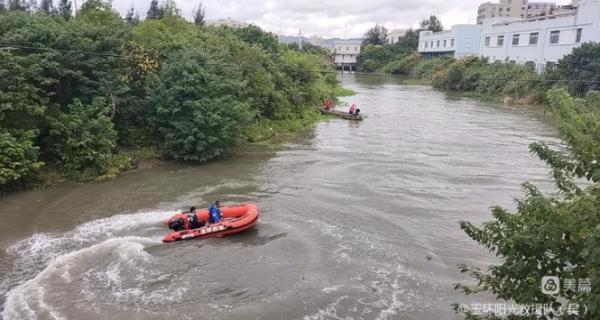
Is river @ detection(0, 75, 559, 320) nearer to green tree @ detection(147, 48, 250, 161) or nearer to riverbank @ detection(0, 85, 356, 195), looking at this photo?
riverbank @ detection(0, 85, 356, 195)

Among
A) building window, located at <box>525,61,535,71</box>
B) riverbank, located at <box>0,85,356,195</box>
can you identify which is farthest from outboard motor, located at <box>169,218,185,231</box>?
building window, located at <box>525,61,535,71</box>

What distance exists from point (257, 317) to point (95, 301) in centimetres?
358

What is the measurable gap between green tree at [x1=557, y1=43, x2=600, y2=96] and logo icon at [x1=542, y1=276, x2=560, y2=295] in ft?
129

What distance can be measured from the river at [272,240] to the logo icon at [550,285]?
5.49 m

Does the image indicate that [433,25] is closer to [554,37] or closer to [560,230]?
[554,37]

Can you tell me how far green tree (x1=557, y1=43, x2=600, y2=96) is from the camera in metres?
38.2

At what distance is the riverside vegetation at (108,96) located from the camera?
16.7 meters

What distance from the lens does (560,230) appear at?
4523 mm

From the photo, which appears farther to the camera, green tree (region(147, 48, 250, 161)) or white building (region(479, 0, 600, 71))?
white building (region(479, 0, 600, 71))

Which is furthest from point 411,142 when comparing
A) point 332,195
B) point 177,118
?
point 177,118

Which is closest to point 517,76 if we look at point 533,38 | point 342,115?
point 533,38

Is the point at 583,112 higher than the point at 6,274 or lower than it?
higher

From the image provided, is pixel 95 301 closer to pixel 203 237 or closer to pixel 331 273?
pixel 203 237

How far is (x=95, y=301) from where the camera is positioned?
1038 cm
